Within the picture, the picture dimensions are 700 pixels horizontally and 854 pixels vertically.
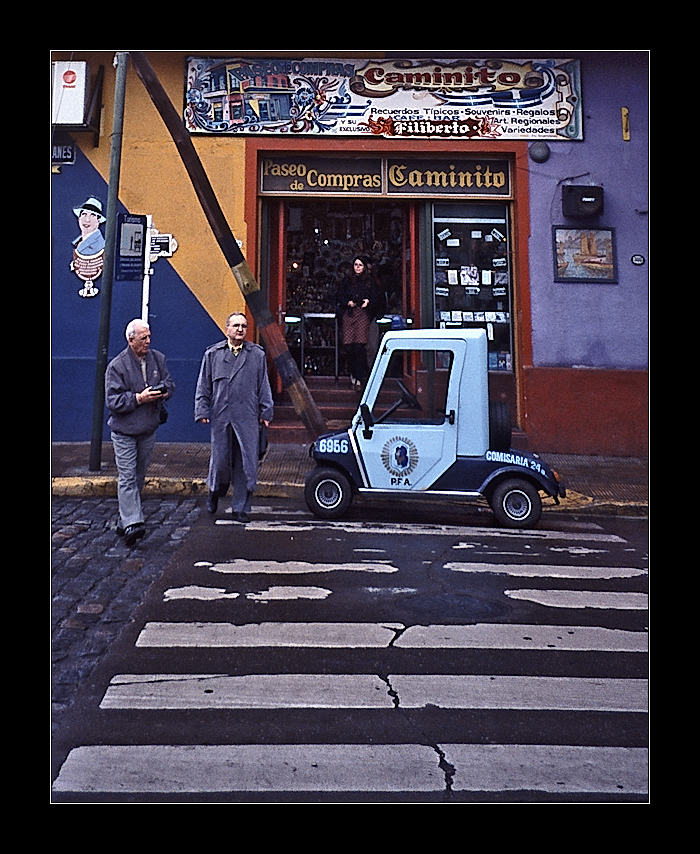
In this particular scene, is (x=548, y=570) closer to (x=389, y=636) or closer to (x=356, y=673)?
(x=389, y=636)

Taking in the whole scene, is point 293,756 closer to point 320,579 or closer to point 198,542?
point 320,579

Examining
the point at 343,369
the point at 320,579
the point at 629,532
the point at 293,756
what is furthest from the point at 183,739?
the point at 343,369

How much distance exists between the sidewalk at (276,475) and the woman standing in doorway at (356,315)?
6.19ft

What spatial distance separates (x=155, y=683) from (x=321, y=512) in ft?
13.6

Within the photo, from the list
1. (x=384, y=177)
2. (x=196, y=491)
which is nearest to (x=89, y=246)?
(x=384, y=177)

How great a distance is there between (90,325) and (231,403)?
575 centimetres

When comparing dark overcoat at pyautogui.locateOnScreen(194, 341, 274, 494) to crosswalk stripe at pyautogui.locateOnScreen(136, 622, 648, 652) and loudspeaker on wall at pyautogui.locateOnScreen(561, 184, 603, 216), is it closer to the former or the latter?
crosswalk stripe at pyautogui.locateOnScreen(136, 622, 648, 652)

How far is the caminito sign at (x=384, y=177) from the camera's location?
1279 centimetres

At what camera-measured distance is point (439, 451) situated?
312 inches

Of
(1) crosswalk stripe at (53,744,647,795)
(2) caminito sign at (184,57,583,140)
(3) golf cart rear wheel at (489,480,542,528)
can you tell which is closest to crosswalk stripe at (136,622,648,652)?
(1) crosswalk stripe at (53,744,647,795)

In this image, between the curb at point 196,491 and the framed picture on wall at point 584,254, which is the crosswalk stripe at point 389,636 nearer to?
the curb at point 196,491

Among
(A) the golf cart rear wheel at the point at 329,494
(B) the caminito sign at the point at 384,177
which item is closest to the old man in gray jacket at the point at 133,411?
(A) the golf cart rear wheel at the point at 329,494

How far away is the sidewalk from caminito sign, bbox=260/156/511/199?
14.0 feet

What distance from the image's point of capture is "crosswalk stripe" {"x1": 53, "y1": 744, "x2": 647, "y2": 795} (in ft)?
10.1
